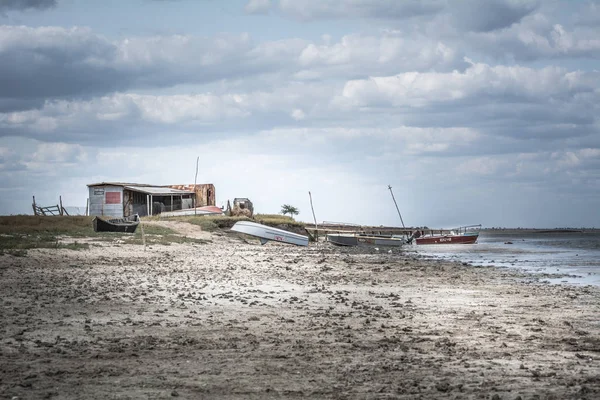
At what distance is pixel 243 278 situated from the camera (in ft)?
80.3

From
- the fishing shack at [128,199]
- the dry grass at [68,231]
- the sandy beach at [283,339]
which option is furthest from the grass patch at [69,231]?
the sandy beach at [283,339]

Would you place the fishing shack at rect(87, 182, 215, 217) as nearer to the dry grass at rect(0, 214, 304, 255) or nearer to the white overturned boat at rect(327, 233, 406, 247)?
the dry grass at rect(0, 214, 304, 255)

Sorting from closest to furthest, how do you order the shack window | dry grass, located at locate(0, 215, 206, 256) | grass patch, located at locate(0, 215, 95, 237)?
dry grass, located at locate(0, 215, 206, 256) → grass patch, located at locate(0, 215, 95, 237) → the shack window

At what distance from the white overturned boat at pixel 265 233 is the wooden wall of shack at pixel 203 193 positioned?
124 feet

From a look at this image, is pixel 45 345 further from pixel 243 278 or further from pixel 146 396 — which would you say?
pixel 243 278

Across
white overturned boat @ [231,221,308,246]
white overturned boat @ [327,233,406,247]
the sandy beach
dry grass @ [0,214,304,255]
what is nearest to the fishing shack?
dry grass @ [0,214,304,255]

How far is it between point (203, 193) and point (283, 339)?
3208 inches

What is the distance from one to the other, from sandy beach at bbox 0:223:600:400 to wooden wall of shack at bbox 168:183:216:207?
226 ft

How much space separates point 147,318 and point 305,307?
4282 millimetres

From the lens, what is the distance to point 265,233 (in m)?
52.8

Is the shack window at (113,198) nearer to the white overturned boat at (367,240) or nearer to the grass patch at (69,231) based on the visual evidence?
the grass patch at (69,231)

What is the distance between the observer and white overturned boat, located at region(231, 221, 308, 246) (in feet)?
168

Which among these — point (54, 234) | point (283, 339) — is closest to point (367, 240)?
point (54, 234)

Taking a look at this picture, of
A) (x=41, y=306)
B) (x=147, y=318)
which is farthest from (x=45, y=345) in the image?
(x=41, y=306)
